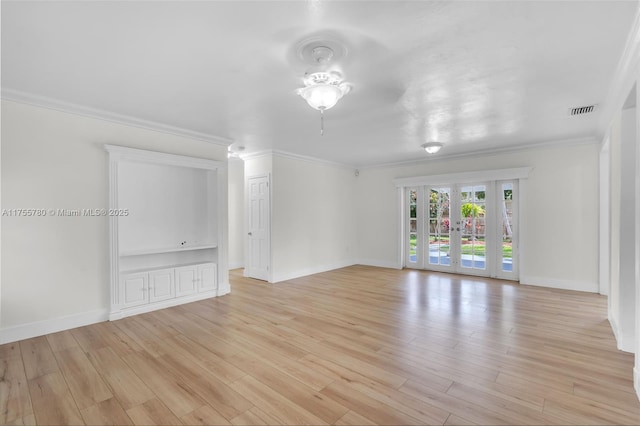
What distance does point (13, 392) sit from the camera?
2316 mm

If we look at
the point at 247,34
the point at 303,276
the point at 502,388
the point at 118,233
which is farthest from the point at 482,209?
the point at 118,233

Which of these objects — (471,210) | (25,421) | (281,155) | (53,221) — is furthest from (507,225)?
(53,221)

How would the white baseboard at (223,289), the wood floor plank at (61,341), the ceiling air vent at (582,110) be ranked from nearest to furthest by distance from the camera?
the wood floor plank at (61,341), the ceiling air vent at (582,110), the white baseboard at (223,289)

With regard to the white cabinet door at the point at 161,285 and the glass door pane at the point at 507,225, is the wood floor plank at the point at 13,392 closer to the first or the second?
the white cabinet door at the point at 161,285

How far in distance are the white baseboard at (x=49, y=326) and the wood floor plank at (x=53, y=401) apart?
1.09 metres

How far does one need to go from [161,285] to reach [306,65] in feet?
11.9

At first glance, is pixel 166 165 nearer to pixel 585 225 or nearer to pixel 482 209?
pixel 482 209

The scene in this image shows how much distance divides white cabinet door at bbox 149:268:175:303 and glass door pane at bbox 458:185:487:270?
5719 millimetres

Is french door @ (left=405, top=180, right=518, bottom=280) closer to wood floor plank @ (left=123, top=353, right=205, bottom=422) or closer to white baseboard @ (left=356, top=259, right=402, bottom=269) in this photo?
white baseboard @ (left=356, top=259, right=402, bottom=269)

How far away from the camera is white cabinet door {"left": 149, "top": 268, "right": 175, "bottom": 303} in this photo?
13.9ft

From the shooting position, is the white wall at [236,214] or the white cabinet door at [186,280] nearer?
the white cabinet door at [186,280]

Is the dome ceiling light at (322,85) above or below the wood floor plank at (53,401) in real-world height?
above

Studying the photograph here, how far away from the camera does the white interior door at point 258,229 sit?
604 cm

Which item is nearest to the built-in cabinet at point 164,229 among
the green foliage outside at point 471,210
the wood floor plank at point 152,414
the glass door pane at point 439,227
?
the wood floor plank at point 152,414
